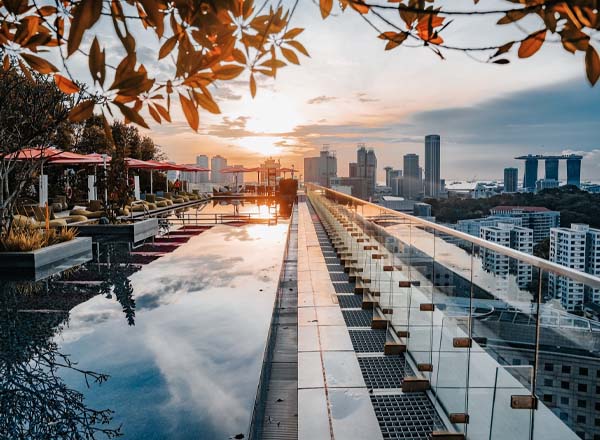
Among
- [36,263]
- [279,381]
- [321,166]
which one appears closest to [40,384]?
[279,381]

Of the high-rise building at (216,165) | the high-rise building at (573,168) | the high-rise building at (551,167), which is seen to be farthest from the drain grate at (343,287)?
the high-rise building at (216,165)

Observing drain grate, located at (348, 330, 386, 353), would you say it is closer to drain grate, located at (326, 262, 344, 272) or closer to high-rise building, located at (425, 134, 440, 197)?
drain grate, located at (326, 262, 344, 272)

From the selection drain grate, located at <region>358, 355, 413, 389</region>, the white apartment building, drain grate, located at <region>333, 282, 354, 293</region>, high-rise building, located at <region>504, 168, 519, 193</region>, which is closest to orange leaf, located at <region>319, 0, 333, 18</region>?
the white apartment building

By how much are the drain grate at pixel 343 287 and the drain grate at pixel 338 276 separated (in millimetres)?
296

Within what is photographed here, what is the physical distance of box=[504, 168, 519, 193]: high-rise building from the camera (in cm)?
2396

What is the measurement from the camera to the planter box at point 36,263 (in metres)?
8.35

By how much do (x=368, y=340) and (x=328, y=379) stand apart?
1.14 metres

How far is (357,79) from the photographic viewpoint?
636 cm

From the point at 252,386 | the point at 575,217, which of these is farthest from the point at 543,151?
the point at 252,386

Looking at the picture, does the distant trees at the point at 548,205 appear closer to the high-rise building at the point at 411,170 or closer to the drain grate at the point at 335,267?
the drain grate at the point at 335,267

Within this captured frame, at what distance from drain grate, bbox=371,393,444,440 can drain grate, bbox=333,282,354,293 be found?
3.57 m

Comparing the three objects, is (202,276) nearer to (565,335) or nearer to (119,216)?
(565,335)

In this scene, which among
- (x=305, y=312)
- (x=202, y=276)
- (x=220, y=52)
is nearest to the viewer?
(x=220, y=52)

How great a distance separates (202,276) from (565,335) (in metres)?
6.78
